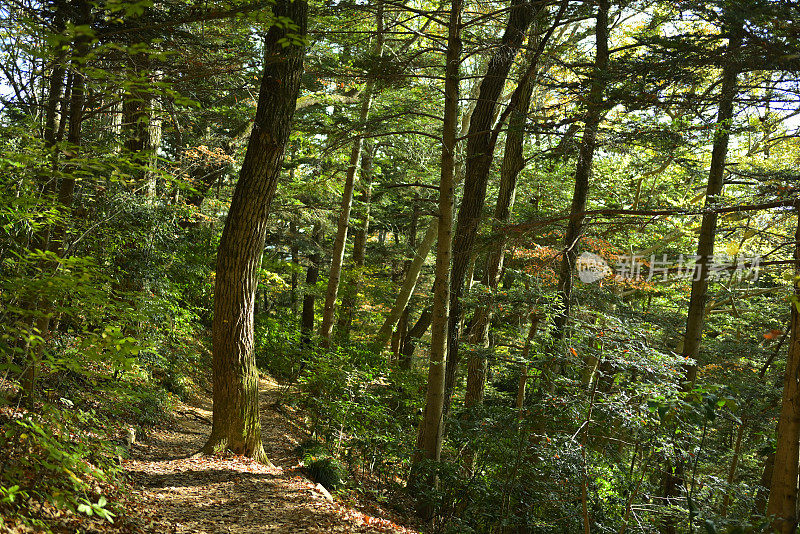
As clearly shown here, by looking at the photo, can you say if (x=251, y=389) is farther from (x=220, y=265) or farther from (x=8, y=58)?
(x=8, y=58)

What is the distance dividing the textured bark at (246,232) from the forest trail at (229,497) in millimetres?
450

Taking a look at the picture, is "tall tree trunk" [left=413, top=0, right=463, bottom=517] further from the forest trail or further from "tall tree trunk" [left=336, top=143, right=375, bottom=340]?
"tall tree trunk" [left=336, top=143, right=375, bottom=340]

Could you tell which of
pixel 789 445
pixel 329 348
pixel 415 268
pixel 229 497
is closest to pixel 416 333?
pixel 415 268

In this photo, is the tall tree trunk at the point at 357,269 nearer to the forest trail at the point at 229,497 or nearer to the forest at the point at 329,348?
the forest at the point at 329,348

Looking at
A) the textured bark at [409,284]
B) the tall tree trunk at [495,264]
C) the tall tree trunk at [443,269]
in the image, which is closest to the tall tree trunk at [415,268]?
the textured bark at [409,284]

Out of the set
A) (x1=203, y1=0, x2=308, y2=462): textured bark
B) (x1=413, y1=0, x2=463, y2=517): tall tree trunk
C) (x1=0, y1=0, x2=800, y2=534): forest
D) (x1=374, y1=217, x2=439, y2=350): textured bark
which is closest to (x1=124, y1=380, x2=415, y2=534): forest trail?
(x1=0, y1=0, x2=800, y2=534): forest

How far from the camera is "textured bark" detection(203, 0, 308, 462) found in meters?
5.39

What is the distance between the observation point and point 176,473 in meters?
5.15

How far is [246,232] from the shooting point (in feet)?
17.7

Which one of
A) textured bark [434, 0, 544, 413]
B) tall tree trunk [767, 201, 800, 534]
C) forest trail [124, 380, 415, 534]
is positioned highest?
textured bark [434, 0, 544, 413]

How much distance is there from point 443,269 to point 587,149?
103 inches

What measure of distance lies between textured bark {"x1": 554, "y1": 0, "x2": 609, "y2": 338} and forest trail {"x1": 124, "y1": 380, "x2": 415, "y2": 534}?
3.17 metres

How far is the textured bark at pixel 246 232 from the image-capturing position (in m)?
5.39

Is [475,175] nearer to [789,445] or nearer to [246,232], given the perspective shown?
[246,232]
